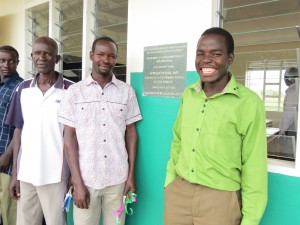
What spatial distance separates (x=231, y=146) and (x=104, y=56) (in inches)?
40.5

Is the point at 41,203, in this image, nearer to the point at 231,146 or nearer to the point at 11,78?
the point at 11,78

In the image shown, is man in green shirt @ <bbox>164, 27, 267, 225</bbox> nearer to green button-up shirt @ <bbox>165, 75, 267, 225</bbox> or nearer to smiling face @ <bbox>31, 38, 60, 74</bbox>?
green button-up shirt @ <bbox>165, 75, 267, 225</bbox>

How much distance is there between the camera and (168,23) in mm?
1958

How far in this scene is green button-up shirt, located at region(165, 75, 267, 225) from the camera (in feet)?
4.16

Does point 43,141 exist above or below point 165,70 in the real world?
below

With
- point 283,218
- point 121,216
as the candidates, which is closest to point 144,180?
point 121,216

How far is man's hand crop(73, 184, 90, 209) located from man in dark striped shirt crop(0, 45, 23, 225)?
3.04 ft

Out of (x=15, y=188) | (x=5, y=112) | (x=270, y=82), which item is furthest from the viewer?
(x=5, y=112)

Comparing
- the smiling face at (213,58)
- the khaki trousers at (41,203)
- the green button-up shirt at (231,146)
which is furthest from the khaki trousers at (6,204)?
the smiling face at (213,58)

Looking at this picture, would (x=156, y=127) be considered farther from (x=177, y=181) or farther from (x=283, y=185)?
(x=283, y=185)

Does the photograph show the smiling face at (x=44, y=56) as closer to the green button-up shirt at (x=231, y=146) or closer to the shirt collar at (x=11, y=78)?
the shirt collar at (x=11, y=78)

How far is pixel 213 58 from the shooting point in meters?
1.34

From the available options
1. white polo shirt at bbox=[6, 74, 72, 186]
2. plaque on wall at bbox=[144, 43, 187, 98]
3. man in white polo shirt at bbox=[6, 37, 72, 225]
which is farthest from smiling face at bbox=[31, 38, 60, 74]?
plaque on wall at bbox=[144, 43, 187, 98]

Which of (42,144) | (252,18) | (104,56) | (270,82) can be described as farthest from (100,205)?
(252,18)
